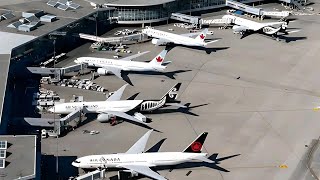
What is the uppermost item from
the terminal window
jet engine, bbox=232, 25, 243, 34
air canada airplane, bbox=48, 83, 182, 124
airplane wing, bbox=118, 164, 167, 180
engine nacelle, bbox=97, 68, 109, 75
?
Answer: jet engine, bbox=232, 25, 243, 34

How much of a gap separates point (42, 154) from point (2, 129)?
776cm

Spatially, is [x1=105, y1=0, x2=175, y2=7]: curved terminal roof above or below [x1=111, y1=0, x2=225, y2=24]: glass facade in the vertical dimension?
above

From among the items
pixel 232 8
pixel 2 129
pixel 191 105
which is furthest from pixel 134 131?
pixel 232 8

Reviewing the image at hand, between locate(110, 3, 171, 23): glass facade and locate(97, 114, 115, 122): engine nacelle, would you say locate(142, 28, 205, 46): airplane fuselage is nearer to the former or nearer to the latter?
locate(110, 3, 171, 23): glass facade

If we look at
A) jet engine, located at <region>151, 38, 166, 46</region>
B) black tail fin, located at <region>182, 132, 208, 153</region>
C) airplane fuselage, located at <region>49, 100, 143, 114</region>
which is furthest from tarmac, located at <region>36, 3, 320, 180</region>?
black tail fin, located at <region>182, 132, 208, 153</region>

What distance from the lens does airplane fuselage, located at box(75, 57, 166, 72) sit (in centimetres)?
12381

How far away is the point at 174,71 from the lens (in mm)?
129000

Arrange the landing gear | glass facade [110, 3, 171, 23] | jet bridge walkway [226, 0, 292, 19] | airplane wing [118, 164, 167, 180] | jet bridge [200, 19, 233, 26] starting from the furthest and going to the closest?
jet bridge walkway [226, 0, 292, 19]
jet bridge [200, 19, 233, 26]
glass facade [110, 3, 171, 23]
the landing gear
airplane wing [118, 164, 167, 180]

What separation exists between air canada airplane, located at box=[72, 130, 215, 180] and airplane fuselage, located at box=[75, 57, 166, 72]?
131 ft

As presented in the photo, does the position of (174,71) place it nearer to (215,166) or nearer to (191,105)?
(191,105)

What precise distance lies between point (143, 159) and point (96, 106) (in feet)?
72.2

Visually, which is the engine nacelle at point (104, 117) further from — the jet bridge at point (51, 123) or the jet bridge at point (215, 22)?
the jet bridge at point (215, 22)

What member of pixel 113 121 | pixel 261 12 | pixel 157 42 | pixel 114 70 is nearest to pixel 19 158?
pixel 113 121

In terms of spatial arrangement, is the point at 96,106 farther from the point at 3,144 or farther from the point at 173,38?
the point at 173,38
